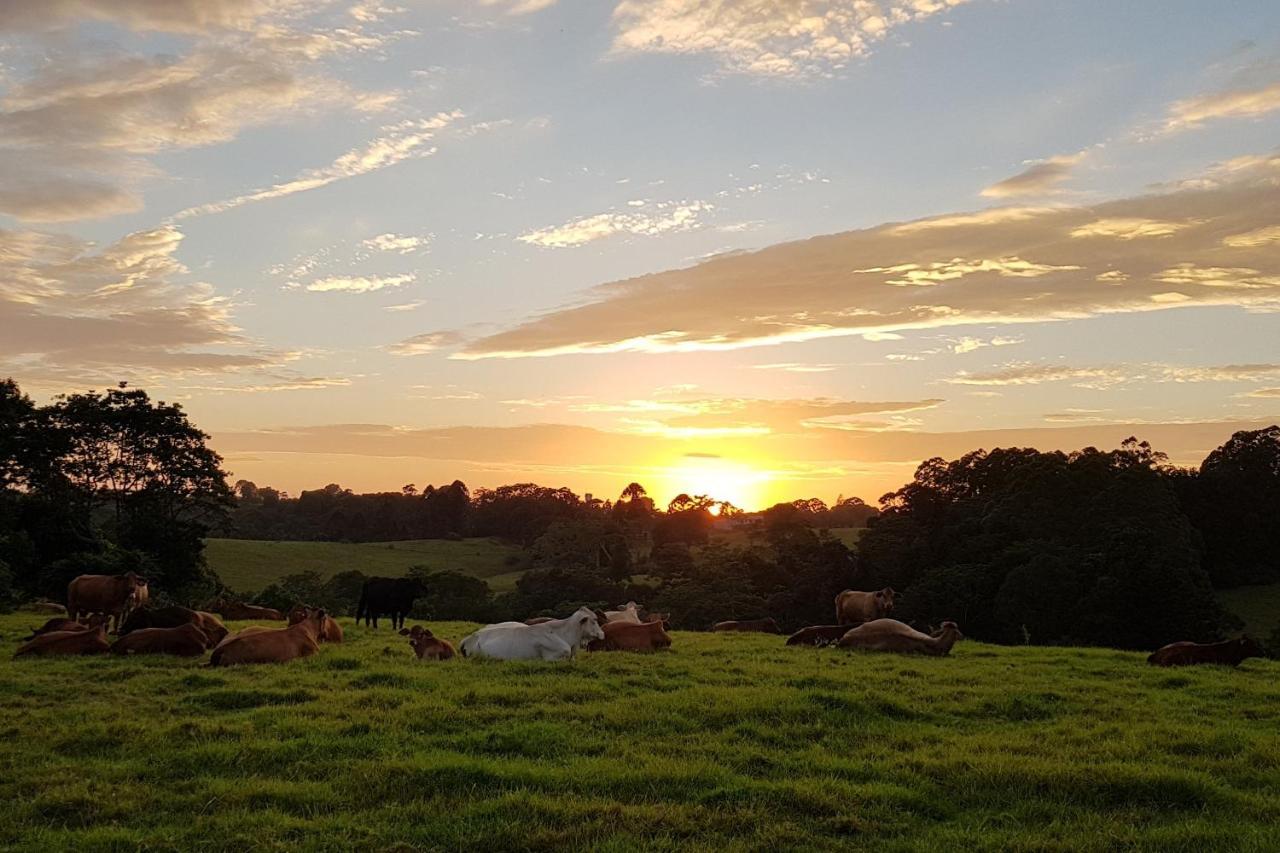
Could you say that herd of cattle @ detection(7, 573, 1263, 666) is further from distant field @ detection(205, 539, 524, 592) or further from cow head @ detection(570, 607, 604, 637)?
distant field @ detection(205, 539, 524, 592)

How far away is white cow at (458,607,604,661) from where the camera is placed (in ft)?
48.8

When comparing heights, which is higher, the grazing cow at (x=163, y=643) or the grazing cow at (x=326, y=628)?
the grazing cow at (x=163, y=643)

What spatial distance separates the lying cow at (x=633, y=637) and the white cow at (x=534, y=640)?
0.81 meters

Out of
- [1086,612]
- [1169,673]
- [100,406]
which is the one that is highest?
[100,406]

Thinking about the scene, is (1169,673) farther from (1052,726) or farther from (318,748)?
(318,748)

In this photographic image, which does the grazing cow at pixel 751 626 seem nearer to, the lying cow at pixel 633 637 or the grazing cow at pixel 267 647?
the lying cow at pixel 633 637

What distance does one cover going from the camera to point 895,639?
17.7 metres

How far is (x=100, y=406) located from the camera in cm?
4491

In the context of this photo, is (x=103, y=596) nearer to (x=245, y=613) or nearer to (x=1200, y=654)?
(x=245, y=613)

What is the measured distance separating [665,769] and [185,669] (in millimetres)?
8492

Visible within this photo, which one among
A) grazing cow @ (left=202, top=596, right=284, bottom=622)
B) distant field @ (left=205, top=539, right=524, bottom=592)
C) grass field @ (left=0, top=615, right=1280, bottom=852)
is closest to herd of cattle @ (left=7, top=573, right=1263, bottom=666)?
grass field @ (left=0, top=615, right=1280, bottom=852)

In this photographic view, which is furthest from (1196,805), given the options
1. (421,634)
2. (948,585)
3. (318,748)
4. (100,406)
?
(100,406)

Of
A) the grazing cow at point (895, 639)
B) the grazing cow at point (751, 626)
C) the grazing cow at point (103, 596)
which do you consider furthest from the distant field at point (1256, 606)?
the grazing cow at point (103, 596)

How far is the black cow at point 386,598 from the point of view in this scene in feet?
80.2
